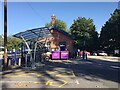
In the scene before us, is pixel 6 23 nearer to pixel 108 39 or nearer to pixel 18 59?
pixel 18 59

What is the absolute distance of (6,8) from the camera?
77.6 ft

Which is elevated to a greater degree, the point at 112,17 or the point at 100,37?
the point at 112,17

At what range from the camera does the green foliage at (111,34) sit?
232 feet

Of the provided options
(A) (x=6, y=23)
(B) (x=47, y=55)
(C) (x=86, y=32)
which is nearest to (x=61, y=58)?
(B) (x=47, y=55)

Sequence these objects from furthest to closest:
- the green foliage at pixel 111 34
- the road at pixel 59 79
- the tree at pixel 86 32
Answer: the tree at pixel 86 32
the green foliage at pixel 111 34
the road at pixel 59 79

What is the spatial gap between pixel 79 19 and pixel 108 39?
15.3m

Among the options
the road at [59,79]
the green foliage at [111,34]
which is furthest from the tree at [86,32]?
the road at [59,79]

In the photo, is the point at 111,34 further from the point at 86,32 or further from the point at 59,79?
the point at 59,79

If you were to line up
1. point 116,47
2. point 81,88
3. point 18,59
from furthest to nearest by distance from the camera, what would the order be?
point 116,47
point 18,59
point 81,88

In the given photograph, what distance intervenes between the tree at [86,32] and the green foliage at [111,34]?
285 cm

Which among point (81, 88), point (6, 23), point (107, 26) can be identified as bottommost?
point (81, 88)

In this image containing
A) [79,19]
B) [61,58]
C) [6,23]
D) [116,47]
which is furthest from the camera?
[79,19]

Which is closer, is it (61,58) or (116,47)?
(61,58)

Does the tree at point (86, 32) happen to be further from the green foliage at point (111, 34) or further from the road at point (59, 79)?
the road at point (59, 79)
